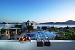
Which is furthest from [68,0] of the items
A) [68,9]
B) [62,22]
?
[62,22]

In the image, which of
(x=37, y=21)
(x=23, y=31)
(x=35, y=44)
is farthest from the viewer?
(x=37, y=21)

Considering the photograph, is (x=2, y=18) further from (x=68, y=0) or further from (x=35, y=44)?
(x=68, y=0)

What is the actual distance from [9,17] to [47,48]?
2184 mm

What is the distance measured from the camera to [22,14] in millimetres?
5723

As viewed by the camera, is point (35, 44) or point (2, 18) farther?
point (2, 18)

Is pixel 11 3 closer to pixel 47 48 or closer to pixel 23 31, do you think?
pixel 23 31

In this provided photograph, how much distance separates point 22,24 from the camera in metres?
5.38

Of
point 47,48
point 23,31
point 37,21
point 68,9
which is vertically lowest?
point 47,48

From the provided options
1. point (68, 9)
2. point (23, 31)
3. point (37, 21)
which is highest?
point (68, 9)

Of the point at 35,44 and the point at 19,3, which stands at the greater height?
the point at 19,3

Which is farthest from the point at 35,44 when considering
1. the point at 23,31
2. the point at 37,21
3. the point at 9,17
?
the point at 9,17

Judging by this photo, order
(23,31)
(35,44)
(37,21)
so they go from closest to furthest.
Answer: (35,44)
(23,31)
(37,21)

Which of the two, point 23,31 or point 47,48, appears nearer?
point 47,48

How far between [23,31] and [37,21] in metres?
0.74
